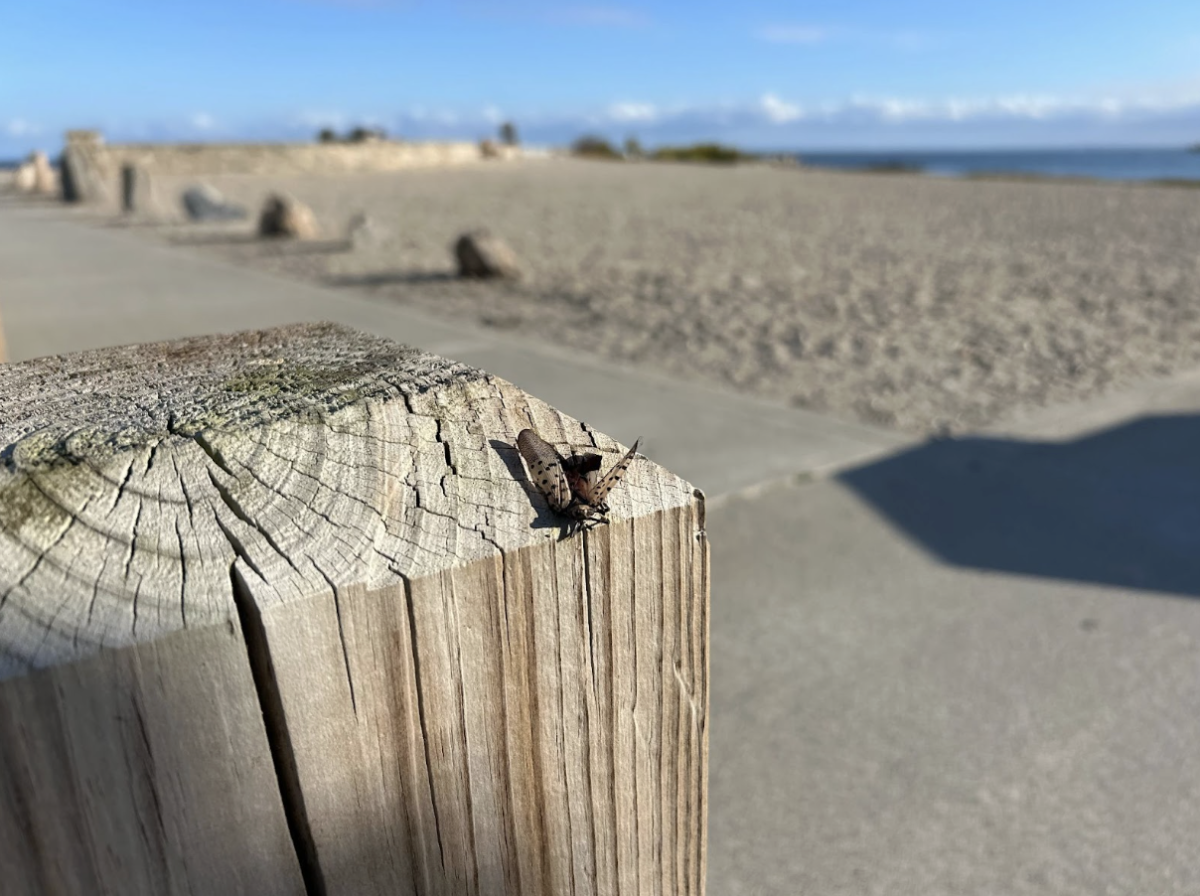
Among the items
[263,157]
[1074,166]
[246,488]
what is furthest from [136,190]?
[1074,166]

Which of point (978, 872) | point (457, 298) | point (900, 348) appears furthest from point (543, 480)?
point (457, 298)

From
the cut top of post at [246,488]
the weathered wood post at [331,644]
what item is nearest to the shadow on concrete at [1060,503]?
the weathered wood post at [331,644]

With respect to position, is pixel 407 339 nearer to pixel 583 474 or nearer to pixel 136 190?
pixel 583 474

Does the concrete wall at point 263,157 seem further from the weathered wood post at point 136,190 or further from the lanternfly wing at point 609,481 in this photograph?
the lanternfly wing at point 609,481

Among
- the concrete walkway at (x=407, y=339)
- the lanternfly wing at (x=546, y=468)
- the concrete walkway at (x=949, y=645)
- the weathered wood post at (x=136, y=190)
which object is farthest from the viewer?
the weathered wood post at (x=136, y=190)

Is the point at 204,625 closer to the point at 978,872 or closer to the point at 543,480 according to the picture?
the point at 543,480

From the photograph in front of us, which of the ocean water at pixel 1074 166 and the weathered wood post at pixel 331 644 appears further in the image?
the ocean water at pixel 1074 166
